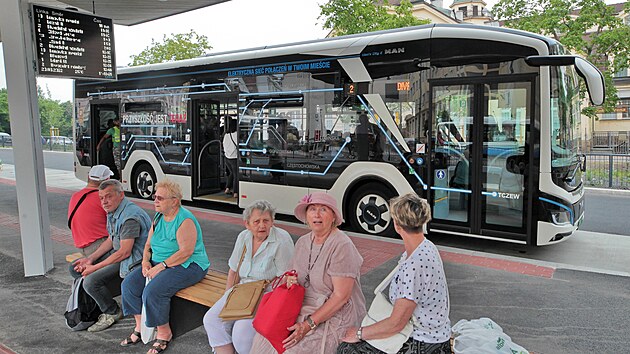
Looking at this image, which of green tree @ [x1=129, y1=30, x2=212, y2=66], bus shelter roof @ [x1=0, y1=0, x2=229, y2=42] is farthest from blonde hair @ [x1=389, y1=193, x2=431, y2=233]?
green tree @ [x1=129, y1=30, x2=212, y2=66]

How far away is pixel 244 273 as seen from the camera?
367 cm

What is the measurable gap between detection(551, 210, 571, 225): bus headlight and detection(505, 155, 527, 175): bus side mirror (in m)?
0.65

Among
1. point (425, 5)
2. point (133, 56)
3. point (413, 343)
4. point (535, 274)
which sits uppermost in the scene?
point (425, 5)

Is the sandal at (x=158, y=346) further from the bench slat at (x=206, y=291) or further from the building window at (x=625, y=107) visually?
the building window at (x=625, y=107)

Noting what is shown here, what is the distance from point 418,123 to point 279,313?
15.8 ft

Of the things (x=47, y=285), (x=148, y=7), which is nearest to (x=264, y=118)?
(x=148, y=7)

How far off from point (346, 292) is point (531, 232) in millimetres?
4328

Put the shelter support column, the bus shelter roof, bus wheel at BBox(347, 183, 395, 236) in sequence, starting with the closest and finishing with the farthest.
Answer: the shelter support column
bus wheel at BBox(347, 183, 395, 236)
the bus shelter roof

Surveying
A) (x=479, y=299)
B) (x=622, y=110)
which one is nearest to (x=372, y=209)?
(x=479, y=299)

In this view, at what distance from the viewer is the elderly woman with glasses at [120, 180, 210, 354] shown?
3861mm

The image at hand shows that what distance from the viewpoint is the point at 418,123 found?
723 cm

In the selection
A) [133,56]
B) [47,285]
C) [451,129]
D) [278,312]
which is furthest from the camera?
[133,56]

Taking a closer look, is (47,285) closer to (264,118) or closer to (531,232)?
(264,118)

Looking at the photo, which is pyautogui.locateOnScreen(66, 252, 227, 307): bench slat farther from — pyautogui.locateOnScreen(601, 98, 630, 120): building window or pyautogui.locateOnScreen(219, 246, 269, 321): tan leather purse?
pyautogui.locateOnScreen(601, 98, 630, 120): building window
